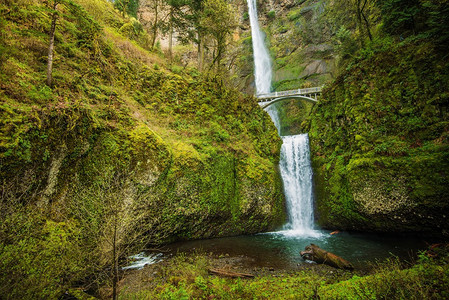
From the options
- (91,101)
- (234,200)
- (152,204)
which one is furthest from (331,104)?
(91,101)

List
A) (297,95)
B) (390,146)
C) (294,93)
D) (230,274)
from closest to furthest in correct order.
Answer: (230,274), (390,146), (297,95), (294,93)

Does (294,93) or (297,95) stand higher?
(294,93)

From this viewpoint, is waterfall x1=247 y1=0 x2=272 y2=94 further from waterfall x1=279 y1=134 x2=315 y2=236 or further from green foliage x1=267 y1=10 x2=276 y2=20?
waterfall x1=279 y1=134 x2=315 y2=236

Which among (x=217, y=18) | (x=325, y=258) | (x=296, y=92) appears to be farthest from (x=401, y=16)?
(x=325, y=258)

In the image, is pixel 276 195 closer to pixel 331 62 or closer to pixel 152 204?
pixel 152 204

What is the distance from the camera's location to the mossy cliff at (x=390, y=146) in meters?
9.29

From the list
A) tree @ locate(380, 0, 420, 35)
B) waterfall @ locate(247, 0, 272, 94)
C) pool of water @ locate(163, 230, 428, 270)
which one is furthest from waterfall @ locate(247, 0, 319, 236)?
waterfall @ locate(247, 0, 272, 94)

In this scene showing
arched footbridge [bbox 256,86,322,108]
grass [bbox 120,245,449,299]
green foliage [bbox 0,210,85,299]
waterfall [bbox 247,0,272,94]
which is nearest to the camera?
green foliage [bbox 0,210,85,299]

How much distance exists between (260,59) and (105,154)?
36640mm

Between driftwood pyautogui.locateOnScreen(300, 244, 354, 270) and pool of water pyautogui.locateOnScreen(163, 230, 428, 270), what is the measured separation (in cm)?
Result: 43

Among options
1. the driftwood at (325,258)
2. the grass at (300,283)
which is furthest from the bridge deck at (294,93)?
the driftwood at (325,258)

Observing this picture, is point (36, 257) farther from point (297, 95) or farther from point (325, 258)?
point (297, 95)

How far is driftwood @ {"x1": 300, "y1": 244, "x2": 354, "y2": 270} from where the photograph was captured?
7.58 m

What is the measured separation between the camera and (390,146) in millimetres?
10547
